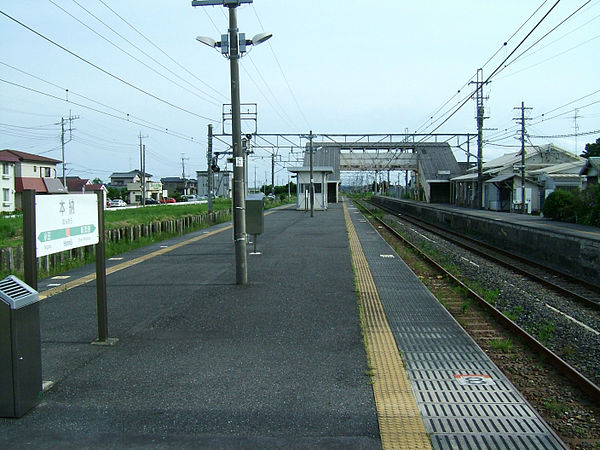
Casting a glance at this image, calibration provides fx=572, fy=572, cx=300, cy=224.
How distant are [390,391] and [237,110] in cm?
608

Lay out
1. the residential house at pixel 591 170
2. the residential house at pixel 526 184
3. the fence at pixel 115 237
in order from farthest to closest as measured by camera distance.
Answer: the residential house at pixel 526 184, the residential house at pixel 591 170, the fence at pixel 115 237

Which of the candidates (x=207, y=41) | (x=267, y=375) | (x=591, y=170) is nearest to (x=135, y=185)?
(x=591, y=170)

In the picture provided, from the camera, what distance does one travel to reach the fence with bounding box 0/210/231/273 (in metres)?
11.9

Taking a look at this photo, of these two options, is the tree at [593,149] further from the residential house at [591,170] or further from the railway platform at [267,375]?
the railway platform at [267,375]

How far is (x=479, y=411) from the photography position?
4230 mm

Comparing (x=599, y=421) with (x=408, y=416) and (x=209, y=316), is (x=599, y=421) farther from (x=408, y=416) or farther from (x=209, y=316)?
(x=209, y=316)

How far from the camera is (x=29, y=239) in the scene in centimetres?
494

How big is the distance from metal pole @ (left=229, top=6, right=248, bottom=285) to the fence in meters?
4.89

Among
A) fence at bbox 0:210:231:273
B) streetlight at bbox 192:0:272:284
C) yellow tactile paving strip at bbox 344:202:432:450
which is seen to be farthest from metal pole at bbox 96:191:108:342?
fence at bbox 0:210:231:273

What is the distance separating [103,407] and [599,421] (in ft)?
12.3

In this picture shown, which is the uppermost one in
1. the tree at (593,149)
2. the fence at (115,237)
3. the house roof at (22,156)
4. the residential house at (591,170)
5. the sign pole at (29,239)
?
the tree at (593,149)

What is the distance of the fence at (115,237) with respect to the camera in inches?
468

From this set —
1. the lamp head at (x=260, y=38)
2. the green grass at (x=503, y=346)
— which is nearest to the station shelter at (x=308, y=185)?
the lamp head at (x=260, y=38)

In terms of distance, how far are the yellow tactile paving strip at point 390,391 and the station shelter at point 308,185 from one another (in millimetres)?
31524
